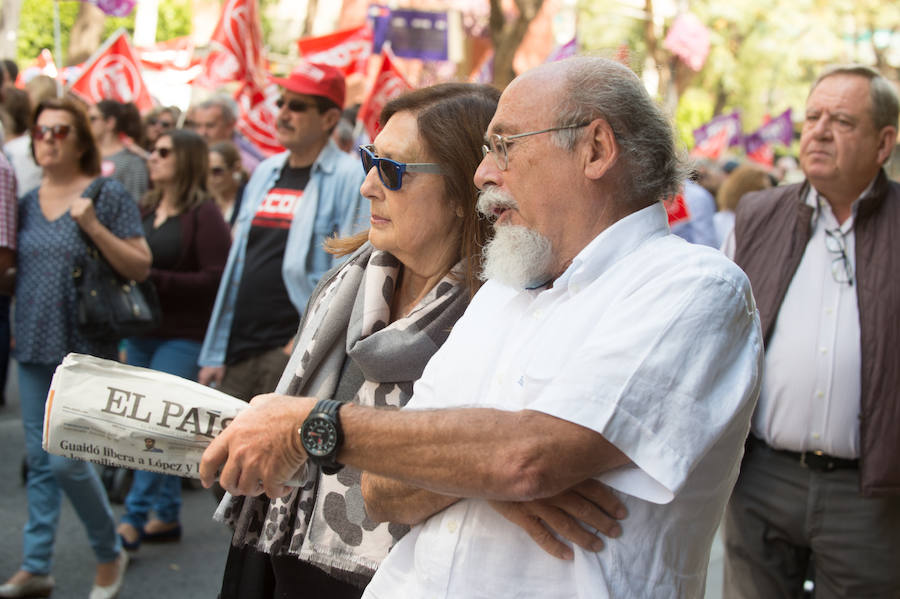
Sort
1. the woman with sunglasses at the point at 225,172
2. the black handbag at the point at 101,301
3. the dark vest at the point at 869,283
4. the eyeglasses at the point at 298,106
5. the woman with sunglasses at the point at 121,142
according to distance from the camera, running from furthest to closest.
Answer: the woman with sunglasses at the point at 225,172, the woman with sunglasses at the point at 121,142, the eyeglasses at the point at 298,106, the black handbag at the point at 101,301, the dark vest at the point at 869,283

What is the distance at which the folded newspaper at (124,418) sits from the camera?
6.72 feet

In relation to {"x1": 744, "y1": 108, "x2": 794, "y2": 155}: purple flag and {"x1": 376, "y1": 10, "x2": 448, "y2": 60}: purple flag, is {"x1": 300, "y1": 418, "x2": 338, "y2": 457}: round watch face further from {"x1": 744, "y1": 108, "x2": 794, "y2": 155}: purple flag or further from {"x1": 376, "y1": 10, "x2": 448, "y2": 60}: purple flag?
{"x1": 744, "y1": 108, "x2": 794, "y2": 155}: purple flag

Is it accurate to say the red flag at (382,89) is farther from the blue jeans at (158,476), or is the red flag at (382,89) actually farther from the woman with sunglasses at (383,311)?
the woman with sunglasses at (383,311)

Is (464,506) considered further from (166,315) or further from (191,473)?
(166,315)

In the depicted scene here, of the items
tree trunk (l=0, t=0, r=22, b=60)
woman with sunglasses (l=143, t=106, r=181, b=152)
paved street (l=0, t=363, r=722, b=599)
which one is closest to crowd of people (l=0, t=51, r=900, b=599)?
paved street (l=0, t=363, r=722, b=599)

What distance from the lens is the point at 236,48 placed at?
10945mm

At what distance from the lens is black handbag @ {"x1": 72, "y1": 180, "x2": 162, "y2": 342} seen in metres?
4.64

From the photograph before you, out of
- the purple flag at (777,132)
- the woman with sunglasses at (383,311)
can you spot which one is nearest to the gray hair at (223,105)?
the woman with sunglasses at (383,311)

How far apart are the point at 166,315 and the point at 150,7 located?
23.5m

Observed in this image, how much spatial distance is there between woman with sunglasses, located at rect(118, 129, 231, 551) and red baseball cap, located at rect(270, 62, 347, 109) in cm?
95

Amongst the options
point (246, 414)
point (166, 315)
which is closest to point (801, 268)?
point (246, 414)

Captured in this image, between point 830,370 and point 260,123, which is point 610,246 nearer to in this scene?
point 830,370

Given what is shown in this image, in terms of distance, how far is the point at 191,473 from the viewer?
82.2 inches

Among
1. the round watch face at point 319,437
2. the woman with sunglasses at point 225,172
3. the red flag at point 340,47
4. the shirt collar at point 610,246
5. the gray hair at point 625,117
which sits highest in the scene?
the gray hair at point 625,117
